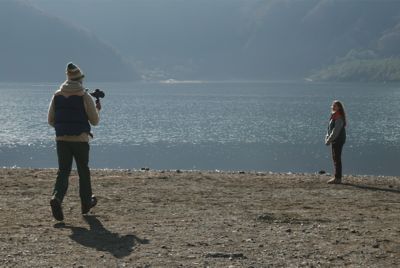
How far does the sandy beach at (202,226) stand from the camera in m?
8.17

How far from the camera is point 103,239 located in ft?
30.1

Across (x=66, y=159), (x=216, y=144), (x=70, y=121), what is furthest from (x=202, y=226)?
(x=216, y=144)

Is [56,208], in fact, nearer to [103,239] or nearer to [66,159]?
[66,159]

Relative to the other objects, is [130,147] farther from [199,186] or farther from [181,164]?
[199,186]

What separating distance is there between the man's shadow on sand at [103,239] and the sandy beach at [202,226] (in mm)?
14

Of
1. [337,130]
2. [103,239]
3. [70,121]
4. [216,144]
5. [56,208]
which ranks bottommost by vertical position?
[103,239]

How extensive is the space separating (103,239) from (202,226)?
1738 mm

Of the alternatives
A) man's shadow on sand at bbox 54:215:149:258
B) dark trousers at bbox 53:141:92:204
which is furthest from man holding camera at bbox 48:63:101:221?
man's shadow on sand at bbox 54:215:149:258

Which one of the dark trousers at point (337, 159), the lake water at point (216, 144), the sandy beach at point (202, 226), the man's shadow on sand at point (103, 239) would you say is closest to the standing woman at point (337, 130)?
the dark trousers at point (337, 159)

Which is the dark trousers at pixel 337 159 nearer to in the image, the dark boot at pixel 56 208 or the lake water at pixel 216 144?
the dark boot at pixel 56 208

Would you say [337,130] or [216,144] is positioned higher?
[337,130]

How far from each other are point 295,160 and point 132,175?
33.0m

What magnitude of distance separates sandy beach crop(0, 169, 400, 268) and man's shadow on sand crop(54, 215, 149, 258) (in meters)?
0.01

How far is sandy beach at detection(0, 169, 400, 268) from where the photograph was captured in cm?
817
